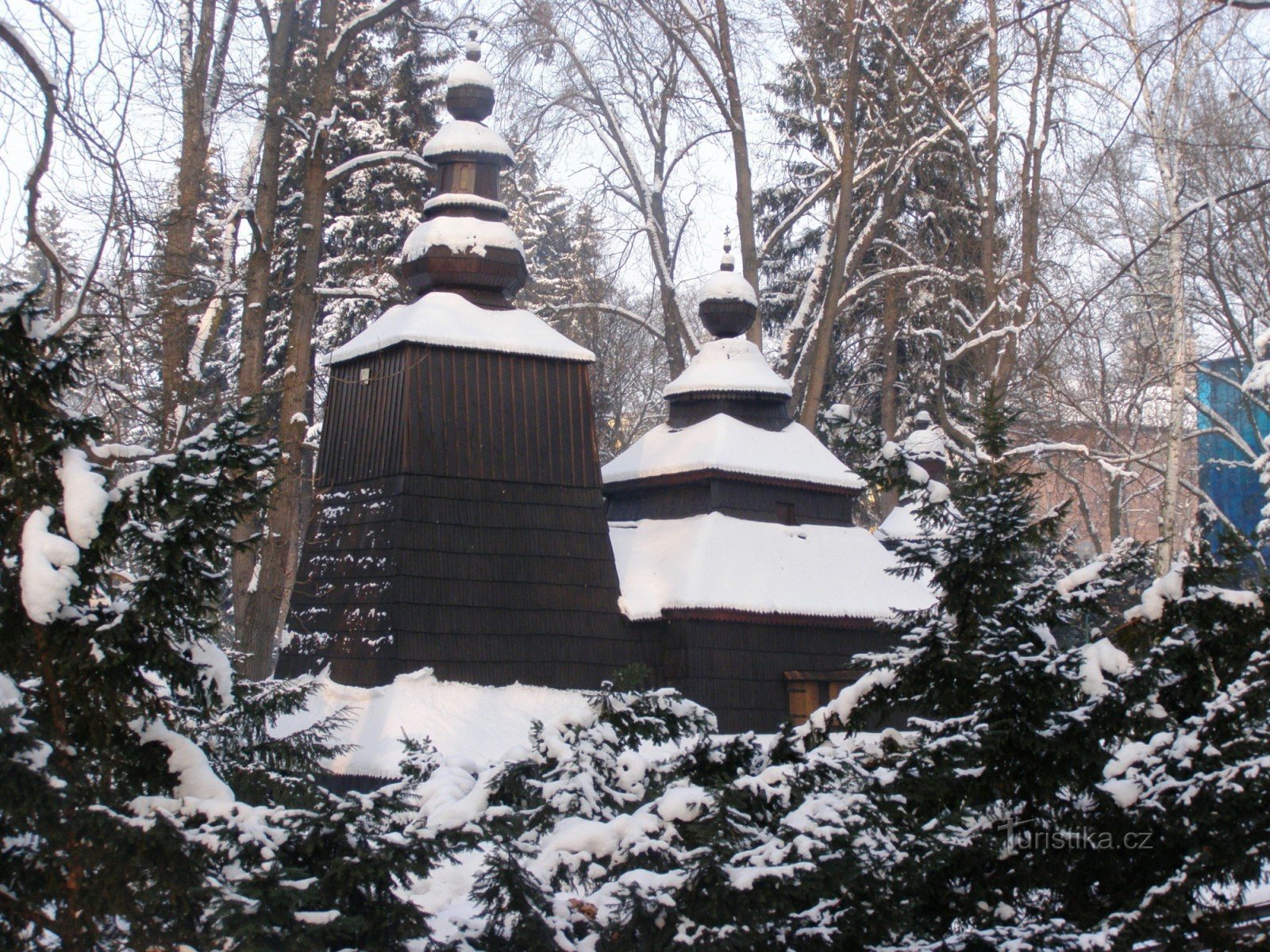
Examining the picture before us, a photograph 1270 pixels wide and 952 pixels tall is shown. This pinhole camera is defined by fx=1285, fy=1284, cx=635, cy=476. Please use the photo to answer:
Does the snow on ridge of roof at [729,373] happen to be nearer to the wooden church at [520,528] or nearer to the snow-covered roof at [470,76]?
the wooden church at [520,528]

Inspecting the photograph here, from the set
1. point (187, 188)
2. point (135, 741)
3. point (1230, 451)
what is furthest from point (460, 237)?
point (1230, 451)

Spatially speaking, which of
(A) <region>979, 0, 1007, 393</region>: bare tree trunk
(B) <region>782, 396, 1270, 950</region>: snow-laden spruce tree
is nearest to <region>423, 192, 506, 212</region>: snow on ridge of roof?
(A) <region>979, 0, 1007, 393</region>: bare tree trunk

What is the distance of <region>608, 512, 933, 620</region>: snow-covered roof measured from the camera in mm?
16719

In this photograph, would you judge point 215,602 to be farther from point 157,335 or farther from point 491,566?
point 491,566

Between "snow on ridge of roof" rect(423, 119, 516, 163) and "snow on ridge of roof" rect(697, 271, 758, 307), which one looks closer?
"snow on ridge of roof" rect(423, 119, 516, 163)

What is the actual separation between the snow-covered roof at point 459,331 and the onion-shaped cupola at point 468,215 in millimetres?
416

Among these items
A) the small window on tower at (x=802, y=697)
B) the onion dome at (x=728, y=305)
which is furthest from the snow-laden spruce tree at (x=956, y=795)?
the onion dome at (x=728, y=305)

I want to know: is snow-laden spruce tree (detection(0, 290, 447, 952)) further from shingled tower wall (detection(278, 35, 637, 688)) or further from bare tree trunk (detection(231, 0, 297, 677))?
bare tree trunk (detection(231, 0, 297, 677))

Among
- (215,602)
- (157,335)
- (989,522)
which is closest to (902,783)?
(989,522)

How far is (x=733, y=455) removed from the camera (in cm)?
1827

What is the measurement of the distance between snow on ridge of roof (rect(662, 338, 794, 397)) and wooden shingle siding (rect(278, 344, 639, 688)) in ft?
11.9

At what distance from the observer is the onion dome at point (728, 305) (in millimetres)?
21156

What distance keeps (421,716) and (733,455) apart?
6447 millimetres

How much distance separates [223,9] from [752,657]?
34.5ft
